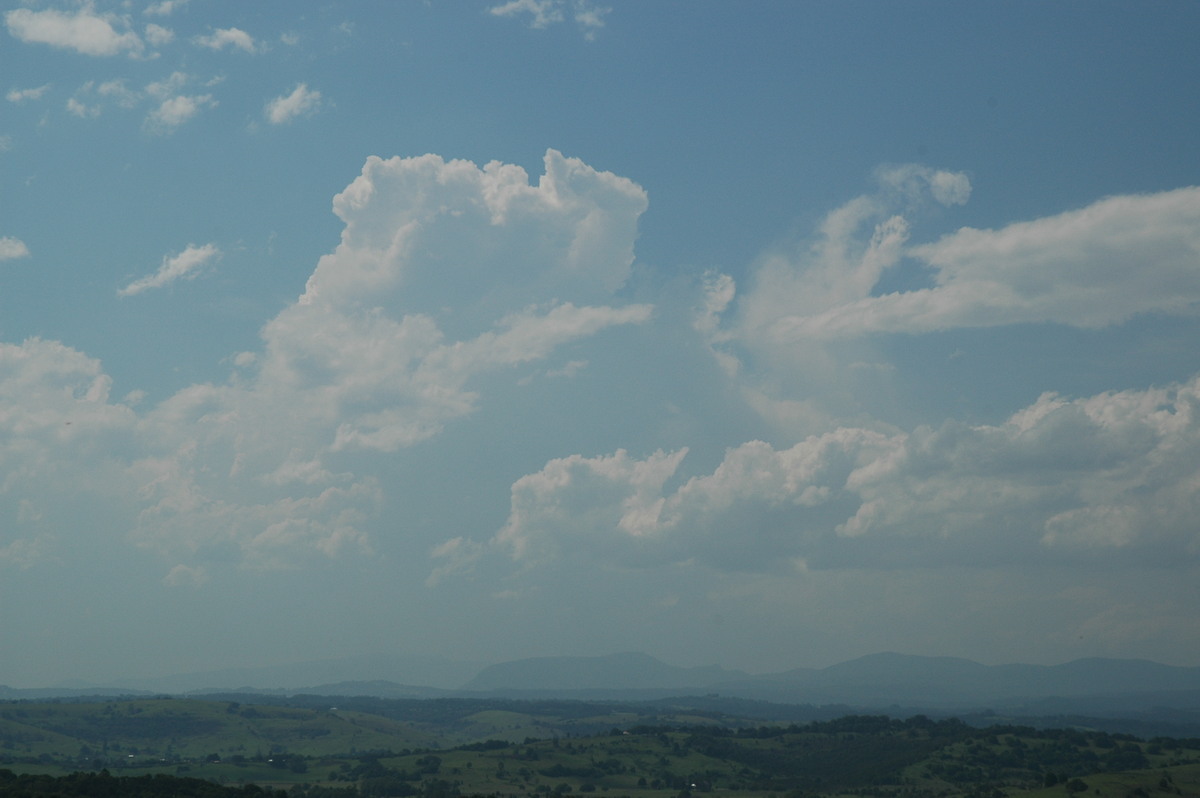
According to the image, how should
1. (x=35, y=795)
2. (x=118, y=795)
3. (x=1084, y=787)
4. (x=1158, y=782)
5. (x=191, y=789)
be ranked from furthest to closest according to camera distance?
(x=1158, y=782) → (x=1084, y=787) → (x=191, y=789) → (x=118, y=795) → (x=35, y=795)

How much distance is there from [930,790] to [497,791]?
86.2 meters

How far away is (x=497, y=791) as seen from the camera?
199m

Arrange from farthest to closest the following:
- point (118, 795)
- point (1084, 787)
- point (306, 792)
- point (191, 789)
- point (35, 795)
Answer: point (306, 792)
point (1084, 787)
point (191, 789)
point (118, 795)
point (35, 795)

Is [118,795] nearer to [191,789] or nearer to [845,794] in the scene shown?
[191,789]

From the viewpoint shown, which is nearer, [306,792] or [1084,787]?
[1084,787]

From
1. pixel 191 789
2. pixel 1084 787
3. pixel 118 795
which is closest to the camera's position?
pixel 118 795

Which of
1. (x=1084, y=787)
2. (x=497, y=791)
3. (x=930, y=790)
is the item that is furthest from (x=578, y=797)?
(x=1084, y=787)

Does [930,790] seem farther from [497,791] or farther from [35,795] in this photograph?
[35,795]

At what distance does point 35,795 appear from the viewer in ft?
309

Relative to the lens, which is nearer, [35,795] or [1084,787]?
[35,795]

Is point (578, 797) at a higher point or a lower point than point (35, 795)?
lower

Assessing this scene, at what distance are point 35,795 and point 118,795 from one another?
9.79 meters

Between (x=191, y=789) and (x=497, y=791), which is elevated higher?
(x=191, y=789)

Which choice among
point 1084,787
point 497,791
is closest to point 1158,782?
point 1084,787
